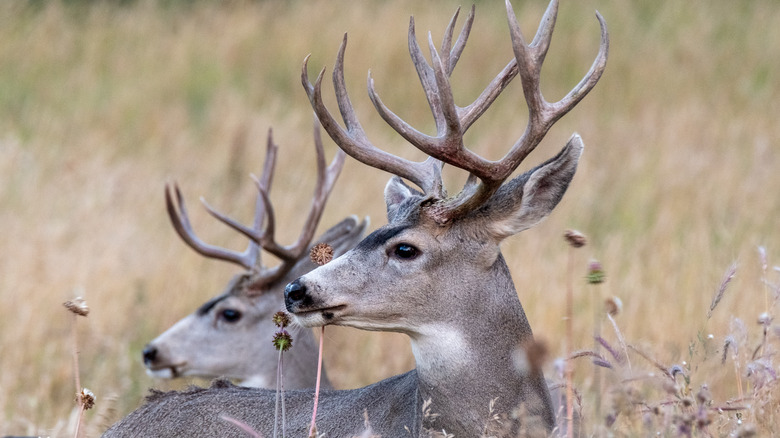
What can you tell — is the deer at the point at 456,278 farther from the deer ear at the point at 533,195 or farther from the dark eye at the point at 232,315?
the dark eye at the point at 232,315

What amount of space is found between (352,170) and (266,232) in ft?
18.0

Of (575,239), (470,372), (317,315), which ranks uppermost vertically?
(317,315)

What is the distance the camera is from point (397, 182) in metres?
4.71

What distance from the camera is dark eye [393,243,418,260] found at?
4055 millimetres

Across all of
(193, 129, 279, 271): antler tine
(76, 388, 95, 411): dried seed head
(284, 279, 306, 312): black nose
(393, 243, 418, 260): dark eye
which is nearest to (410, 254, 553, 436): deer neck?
(393, 243, 418, 260): dark eye

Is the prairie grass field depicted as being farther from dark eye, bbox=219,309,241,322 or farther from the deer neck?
dark eye, bbox=219,309,241,322

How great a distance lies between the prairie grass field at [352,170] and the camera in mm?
7605

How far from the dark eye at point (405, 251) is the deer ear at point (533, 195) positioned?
280 millimetres

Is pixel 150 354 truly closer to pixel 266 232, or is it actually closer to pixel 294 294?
pixel 266 232

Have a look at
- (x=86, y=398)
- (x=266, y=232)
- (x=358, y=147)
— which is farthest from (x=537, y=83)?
(x=266, y=232)

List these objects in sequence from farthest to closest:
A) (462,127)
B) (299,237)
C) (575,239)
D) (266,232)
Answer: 1. (299,237)
2. (266,232)
3. (462,127)
4. (575,239)

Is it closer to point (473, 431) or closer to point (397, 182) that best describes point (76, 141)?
point (397, 182)

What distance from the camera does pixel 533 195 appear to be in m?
4.07

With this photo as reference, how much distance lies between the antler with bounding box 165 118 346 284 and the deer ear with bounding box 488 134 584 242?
252 centimetres
